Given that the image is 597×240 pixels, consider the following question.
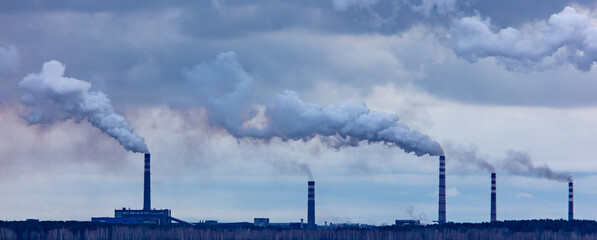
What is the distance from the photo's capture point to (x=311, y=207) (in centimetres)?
16875

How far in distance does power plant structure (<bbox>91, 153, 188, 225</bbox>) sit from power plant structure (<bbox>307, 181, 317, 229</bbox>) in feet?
65.6

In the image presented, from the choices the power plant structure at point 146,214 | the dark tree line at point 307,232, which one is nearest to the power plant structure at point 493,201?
the dark tree line at point 307,232

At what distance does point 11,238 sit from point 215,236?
25.6 meters

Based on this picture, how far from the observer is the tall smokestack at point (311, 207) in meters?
Answer: 167

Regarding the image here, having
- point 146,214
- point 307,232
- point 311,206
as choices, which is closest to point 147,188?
point 146,214

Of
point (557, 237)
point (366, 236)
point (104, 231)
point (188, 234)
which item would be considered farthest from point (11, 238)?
point (557, 237)

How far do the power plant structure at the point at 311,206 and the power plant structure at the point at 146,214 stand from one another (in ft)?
65.6

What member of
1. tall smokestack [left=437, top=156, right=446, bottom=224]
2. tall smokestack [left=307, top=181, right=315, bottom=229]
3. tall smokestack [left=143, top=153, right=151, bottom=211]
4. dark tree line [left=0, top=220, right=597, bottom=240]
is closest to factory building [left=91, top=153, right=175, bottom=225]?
tall smokestack [left=143, top=153, right=151, bottom=211]

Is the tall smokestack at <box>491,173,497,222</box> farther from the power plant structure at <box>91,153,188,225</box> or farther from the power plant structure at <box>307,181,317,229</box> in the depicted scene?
the power plant structure at <box>91,153,188,225</box>

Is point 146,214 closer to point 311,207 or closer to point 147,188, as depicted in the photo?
point 147,188

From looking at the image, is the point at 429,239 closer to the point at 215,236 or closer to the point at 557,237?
the point at 557,237

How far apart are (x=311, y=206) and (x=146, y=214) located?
22756 millimetres

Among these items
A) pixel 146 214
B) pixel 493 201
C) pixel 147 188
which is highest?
pixel 147 188

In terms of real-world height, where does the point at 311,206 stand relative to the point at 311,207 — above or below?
above
